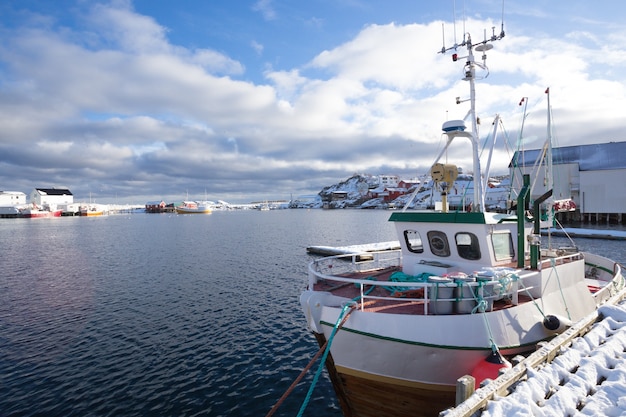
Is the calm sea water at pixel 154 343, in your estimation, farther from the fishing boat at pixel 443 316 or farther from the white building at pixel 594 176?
the white building at pixel 594 176

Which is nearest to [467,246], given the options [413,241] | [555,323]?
[413,241]

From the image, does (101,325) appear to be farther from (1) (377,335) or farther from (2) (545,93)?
(2) (545,93)

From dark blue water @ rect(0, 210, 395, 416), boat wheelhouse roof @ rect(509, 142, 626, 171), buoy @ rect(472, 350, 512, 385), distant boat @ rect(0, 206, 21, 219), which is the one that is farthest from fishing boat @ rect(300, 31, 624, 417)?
distant boat @ rect(0, 206, 21, 219)

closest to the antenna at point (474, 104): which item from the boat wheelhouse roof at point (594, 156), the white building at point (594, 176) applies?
the white building at point (594, 176)

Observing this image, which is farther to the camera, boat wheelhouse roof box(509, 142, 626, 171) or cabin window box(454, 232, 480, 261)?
boat wheelhouse roof box(509, 142, 626, 171)

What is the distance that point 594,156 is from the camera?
77.1m

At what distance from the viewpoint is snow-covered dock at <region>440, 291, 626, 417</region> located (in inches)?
242

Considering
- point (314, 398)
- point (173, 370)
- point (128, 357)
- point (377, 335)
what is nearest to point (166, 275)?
point (128, 357)

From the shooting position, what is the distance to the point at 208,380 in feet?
45.3

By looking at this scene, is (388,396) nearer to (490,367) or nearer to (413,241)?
(490,367)

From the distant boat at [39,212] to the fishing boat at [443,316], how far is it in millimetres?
216671

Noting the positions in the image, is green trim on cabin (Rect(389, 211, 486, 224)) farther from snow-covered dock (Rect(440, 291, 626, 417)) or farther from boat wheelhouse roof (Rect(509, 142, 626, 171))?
boat wheelhouse roof (Rect(509, 142, 626, 171))

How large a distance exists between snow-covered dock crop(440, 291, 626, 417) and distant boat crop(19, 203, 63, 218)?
22088cm

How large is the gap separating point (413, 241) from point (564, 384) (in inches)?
255
